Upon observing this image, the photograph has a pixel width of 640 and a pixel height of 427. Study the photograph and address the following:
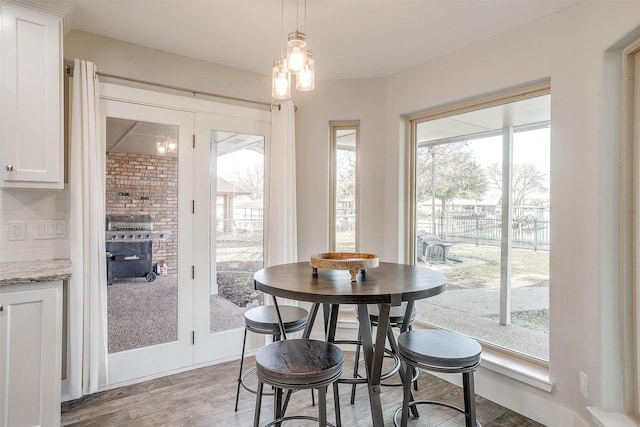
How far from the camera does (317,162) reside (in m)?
3.46

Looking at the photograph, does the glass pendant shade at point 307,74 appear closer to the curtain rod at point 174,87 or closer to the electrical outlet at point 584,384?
the curtain rod at point 174,87

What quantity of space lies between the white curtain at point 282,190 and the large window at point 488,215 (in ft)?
3.66

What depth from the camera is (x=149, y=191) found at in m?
2.81

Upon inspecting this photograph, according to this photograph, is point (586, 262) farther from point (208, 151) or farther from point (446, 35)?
point (208, 151)

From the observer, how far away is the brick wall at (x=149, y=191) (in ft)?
8.84

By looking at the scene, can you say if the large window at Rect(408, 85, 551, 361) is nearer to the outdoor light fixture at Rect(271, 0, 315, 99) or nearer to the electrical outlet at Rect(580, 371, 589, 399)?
the electrical outlet at Rect(580, 371, 589, 399)

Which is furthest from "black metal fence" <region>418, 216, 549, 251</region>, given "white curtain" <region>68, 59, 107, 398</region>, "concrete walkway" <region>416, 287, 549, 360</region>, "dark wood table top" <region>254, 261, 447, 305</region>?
"white curtain" <region>68, 59, 107, 398</region>

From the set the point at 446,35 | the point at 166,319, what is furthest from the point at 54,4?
the point at 446,35

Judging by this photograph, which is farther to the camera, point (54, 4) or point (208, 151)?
point (208, 151)

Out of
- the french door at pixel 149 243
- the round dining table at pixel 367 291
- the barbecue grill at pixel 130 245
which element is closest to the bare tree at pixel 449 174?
the round dining table at pixel 367 291

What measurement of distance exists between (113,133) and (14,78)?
66cm

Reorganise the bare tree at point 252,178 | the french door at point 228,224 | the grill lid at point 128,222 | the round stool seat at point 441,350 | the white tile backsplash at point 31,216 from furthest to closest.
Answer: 1. the bare tree at point 252,178
2. the french door at point 228,224
3. the grill lid at point 128,222
4. the white tile backsplash at point 31,216
5. the round stool seat at point 441,350

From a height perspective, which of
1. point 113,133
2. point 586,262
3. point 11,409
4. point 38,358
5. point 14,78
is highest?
point 14,78

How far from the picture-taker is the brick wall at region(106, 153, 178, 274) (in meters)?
2.69
